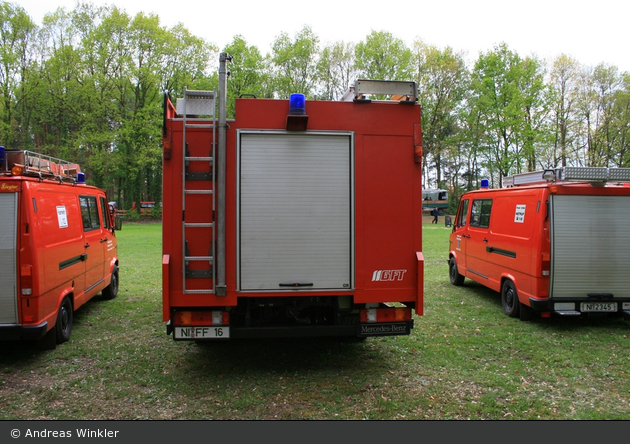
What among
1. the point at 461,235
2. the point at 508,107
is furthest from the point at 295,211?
the point at 508,107

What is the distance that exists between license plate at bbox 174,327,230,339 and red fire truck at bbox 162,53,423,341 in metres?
0.01

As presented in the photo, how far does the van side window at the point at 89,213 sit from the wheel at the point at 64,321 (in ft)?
Answer: 4.83

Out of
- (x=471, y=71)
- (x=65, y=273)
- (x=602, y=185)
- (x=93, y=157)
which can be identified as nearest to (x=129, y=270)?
(x=65, y=273)

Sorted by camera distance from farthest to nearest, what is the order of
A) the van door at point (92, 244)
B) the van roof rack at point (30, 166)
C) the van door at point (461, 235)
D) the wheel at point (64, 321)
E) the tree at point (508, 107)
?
the tree at point (508, 107), the van door at point (461, 235), the van door at point (92, 244), the wheel at point (64, 321), the van roof rack at point (30, 166)

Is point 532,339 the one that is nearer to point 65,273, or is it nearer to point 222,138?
point 222,138

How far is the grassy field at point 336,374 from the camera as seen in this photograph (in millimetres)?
4129

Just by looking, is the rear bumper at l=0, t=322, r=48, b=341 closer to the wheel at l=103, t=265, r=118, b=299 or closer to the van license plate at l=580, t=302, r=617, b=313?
the wheel at l=103, t=265, r=118, b=299

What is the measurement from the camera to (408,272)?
4855mm

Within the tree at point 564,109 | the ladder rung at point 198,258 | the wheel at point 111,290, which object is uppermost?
the tree at point 564,109

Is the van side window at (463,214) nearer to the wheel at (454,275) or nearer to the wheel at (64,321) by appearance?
the wheel at (454,275)

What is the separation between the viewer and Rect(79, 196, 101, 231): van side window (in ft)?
24.2

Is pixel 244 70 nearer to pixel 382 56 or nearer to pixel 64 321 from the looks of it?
pixel 382 56

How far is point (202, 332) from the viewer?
4.64 meters

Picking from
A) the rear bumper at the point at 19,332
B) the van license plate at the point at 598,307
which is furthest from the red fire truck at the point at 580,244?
the rear bumper at the point at 19,332
